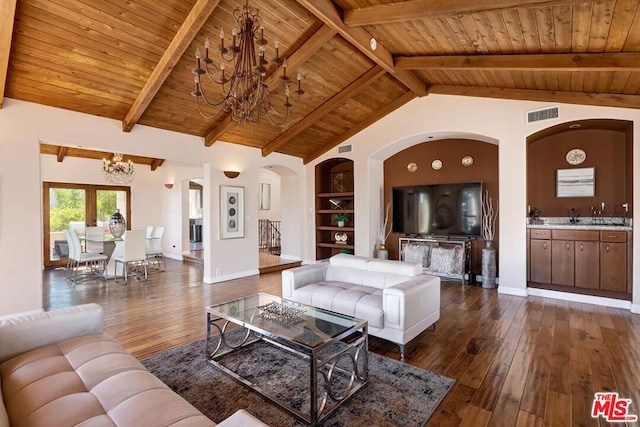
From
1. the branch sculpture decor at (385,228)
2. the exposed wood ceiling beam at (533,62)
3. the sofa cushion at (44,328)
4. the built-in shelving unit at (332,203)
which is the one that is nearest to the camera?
the sofa cushion at (44,328)

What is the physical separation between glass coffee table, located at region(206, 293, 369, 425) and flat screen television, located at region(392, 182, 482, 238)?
365cm

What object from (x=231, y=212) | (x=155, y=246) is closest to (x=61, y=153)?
(x=155, y=246)

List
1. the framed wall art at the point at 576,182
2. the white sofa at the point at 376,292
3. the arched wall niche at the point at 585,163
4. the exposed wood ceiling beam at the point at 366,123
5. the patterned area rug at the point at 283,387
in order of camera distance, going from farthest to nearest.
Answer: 1. the exposed wood ceiling beam at the point at 366,123
2. the framed wall art at the point at 576,182
3. the arched wall niche at the point at 585,163
4. the white sofa at the point at 376,292
5. the patterned area rug at the point at 283,387

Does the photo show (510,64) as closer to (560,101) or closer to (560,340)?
(560,101)

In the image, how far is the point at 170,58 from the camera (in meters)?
3.69

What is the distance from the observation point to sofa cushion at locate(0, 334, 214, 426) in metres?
1.41

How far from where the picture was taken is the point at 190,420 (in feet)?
4.59

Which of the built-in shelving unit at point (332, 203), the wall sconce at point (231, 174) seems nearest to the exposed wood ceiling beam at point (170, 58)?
the wall sconce at point (231, 174)

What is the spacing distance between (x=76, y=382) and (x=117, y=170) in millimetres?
6949

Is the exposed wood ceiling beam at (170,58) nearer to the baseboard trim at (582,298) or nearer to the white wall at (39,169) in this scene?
the white wall at (39,169)

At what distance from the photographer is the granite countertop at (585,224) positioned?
4.45 metres

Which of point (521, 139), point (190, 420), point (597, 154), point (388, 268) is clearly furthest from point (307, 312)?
point (597, 154)

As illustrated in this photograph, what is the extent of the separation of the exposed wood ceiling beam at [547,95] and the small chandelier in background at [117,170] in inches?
265

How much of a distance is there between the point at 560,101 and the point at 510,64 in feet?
4.41
